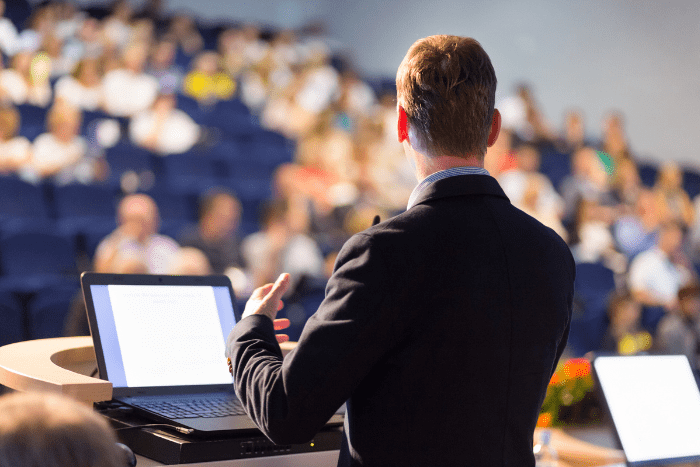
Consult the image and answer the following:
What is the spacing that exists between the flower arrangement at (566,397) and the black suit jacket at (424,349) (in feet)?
2.56

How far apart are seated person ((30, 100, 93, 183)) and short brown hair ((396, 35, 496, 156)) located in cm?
356

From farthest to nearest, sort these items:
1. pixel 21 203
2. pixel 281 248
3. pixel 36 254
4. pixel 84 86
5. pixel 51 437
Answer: pixel 84 86 → pixel 281 248 → pixel 21 203 → pixel 36 254 → pixel 51 437

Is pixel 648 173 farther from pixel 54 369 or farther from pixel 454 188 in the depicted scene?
pixel 54 369

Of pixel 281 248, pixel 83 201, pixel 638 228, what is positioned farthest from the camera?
pixel 638 228

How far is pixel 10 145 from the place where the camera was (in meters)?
3.82

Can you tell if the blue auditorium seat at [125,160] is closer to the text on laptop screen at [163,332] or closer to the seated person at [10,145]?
the seated person at [10,145]

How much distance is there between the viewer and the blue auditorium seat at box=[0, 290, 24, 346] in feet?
9.84

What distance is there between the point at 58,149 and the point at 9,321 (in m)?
1.33

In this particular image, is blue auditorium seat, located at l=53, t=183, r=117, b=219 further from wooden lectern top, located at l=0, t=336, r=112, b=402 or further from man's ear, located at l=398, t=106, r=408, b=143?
man's ear, located at l=398, t=106, r=408, b=143

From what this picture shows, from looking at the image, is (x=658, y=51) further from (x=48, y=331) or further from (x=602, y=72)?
(x=48, y=331)

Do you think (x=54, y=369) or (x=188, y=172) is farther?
(x=188, y=172)

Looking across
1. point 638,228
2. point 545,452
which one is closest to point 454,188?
point 545,452

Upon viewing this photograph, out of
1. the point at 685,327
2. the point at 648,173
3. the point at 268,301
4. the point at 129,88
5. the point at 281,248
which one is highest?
the point at 129,88

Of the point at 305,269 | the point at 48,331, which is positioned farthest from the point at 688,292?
the point at 48,331
